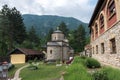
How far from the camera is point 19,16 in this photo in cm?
6988

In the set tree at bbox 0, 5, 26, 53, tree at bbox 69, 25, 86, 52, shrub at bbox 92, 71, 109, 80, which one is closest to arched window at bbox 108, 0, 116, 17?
shrub at bbox 92, 71, 109, 80

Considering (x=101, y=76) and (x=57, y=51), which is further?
(x=57, y=51)

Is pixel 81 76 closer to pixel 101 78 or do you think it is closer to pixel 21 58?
pixel 101 78

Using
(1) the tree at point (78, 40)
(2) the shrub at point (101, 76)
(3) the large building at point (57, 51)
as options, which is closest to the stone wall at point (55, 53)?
(3) the large building at point (57, 51)

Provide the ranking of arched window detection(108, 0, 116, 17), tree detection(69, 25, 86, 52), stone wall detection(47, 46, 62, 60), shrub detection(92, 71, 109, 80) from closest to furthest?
1. shrub detection(92, 71, 109, 80)
2. arched window detection(108, 0, 116, 17)
3. stone wall detection(47, 46, 62, 60)
4. tree detection(69, 25, 86, 52)

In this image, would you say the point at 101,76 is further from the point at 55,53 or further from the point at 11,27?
the point at 11,27

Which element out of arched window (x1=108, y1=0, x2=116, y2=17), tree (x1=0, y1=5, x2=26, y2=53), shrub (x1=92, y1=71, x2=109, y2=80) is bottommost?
shrub (x1=92, y1=71, x2=109, y2=80)

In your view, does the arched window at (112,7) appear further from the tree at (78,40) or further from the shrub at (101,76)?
the tree at (78,40)

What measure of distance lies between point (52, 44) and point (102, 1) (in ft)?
107

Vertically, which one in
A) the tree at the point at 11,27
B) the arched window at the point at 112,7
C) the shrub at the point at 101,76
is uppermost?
the tree at the point at 11,27

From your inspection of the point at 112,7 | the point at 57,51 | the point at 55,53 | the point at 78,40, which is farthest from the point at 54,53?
the point at 112,7

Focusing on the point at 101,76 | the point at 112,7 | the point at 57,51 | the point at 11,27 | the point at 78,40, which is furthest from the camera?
the point at 78,40

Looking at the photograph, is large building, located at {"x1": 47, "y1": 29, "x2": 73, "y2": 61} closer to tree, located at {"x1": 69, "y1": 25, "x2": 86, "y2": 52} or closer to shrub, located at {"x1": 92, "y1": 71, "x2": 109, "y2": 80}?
tree, located at {"x1": 69, "y1": 25, "x2": 86, "y2": 52}

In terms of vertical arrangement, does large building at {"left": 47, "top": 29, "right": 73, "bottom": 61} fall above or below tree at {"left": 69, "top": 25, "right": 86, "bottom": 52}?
below
